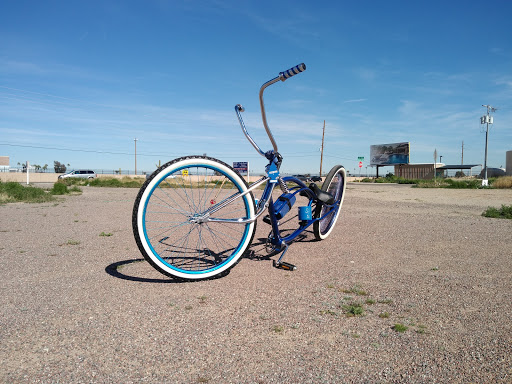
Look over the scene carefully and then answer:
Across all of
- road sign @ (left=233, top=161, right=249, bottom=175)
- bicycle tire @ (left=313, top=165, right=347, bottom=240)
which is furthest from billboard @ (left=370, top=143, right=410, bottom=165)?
bicycle tire @ (left=313, top=165, right=347, bottom=240)

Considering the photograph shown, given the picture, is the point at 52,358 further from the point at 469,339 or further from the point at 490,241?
the point at 490,241

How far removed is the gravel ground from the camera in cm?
179

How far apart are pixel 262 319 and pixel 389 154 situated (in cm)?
7524

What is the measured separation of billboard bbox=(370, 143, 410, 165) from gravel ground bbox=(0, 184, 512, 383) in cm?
7114

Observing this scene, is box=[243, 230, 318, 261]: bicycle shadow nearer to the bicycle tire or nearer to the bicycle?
the bicycle

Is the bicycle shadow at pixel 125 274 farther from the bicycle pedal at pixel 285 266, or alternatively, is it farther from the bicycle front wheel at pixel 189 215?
the bicycle pedal at pixel 285 266

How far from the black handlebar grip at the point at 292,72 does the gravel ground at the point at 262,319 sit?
194 cm

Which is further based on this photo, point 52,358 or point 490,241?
point 490,241

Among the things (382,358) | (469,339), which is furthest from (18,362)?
(469,339)

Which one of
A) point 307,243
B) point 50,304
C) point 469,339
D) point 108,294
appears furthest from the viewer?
point 307,243

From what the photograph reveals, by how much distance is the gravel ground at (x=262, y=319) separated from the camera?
5.86 feet

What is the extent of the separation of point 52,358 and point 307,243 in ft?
12.1

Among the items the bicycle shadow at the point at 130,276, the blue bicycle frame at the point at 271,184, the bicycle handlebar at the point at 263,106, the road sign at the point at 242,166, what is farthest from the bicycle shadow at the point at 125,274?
the road sign at the point at 242,166

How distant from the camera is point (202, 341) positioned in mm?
2090
